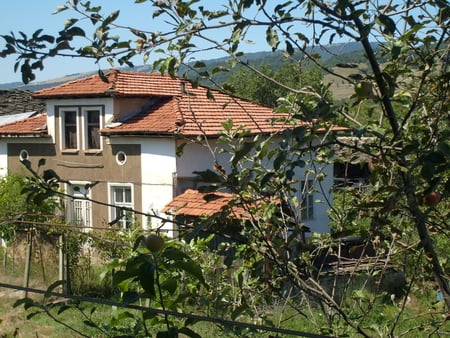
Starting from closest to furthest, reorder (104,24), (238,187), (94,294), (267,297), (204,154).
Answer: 1. (238,187)
2. (104,24)
3. (267,297)
4. (94,294)
5. (204,154)

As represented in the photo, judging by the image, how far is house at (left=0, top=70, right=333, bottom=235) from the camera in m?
15.4

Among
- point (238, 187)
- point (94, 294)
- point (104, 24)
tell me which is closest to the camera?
point (238, 187)

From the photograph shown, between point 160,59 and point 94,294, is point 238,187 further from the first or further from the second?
point 94,294

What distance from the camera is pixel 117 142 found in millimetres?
16500

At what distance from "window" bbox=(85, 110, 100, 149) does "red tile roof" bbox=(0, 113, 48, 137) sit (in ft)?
4.48

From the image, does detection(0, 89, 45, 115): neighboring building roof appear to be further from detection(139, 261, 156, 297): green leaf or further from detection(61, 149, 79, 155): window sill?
detection(139, 261, 156, 297): green leaf

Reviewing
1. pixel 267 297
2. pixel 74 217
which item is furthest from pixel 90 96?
pixel 267 297

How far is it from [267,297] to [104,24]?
43.7 inches

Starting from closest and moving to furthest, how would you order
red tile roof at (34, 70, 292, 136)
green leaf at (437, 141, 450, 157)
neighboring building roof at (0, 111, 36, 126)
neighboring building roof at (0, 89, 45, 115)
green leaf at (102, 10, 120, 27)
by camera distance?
green leaf at (437, 141, 450, 157) → green leaf at (102, 10, 120, 27) → red tile roof at (34, 70, 292, 136) → neighboring building roof at (0, 111, 36, 126) → neighboring building roof at (0, 89, 45, 115)

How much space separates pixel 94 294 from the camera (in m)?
11.8

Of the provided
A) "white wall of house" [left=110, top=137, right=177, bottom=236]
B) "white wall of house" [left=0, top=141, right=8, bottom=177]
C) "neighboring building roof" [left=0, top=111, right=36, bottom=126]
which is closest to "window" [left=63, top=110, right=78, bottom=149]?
"white wall of house" [left=110, top=137, right=177, bottom=236]

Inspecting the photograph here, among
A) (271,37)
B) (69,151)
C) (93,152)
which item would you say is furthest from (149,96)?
(271,37)

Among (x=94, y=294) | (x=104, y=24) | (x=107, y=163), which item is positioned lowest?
(x=94, y=294)

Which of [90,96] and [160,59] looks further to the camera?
[90,96]
